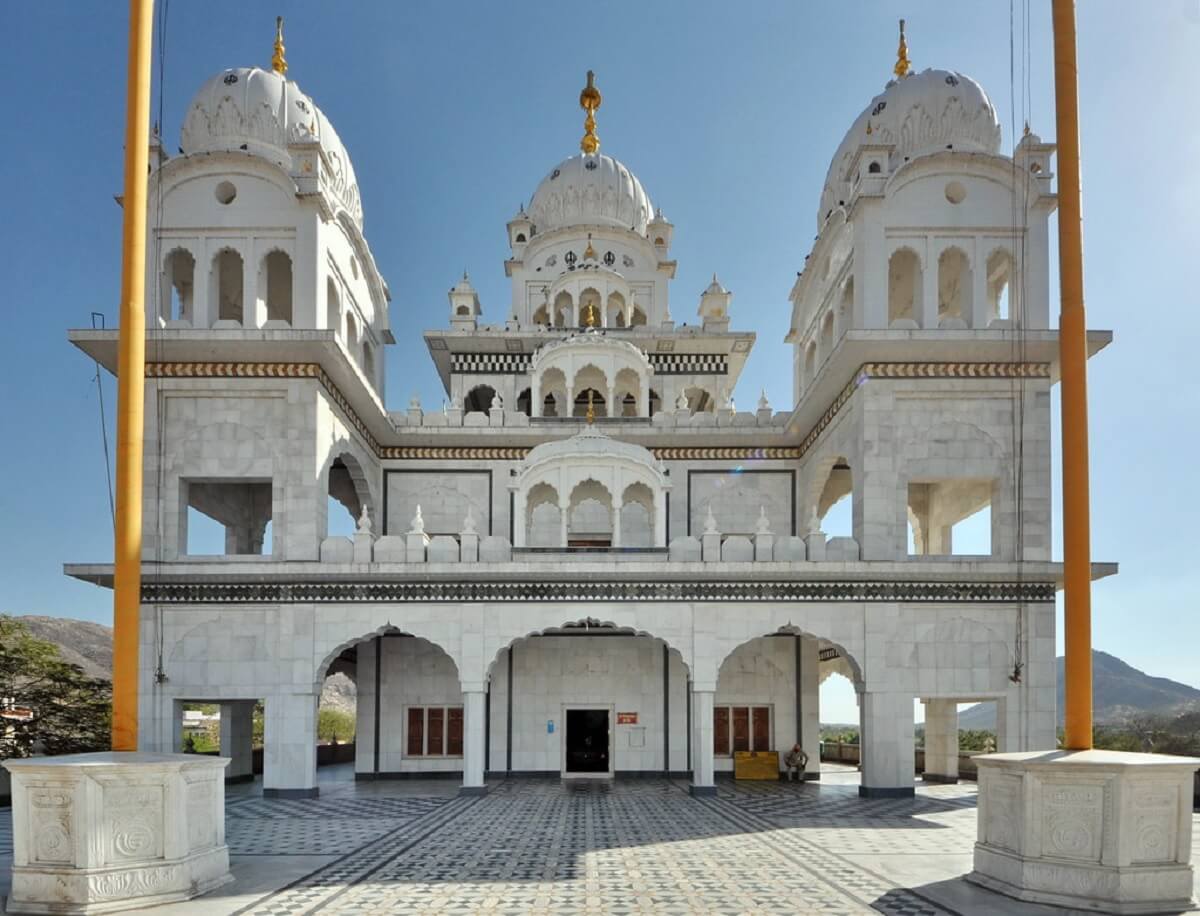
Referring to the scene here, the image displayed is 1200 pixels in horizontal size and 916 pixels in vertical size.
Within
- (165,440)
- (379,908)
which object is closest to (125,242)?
(379,908)

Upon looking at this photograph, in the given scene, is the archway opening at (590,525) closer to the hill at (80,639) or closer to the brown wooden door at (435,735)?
the brown wooden door at (435,735)

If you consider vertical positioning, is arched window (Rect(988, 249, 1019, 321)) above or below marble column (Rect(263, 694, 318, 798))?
above

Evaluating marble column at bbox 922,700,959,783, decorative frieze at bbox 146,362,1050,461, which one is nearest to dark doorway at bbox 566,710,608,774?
decorative frieze at bbox 146,362,1050,461

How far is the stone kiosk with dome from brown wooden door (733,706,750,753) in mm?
72

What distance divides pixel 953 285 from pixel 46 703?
84.3ft

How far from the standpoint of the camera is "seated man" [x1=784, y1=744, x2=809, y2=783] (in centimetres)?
2397

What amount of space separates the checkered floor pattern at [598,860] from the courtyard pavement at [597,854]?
0.11 feet

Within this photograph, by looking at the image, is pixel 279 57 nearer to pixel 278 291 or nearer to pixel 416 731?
pixel 278 291

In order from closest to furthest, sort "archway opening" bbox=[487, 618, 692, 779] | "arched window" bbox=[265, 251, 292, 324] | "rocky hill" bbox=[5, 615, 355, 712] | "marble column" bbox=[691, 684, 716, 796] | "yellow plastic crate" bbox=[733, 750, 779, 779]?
"marble column" bbox=[691, 684, 716, 796]
"yellow plastic crate" bbox=[733, 750, 779, 779]
"archway opening" bbox=[487, 618, 692, 779]
"arched window" bbox=[265, 251, 292, 324]
"rocky hill" bbox=[5, 615, 355, 712]

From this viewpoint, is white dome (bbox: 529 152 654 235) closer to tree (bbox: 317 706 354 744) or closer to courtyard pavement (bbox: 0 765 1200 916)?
courtyard pavement (bbox: 0 765 1200 916)

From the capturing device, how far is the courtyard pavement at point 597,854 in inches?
422

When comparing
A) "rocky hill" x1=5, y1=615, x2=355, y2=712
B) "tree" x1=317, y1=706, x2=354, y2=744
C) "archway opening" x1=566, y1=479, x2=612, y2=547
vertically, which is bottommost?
"tree" x1=317, y1=706, x2=354, y2=744

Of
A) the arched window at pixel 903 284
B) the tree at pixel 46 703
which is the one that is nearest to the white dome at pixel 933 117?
the arched window at pixel 903 284

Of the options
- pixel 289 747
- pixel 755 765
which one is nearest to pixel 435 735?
pixel 289 747
